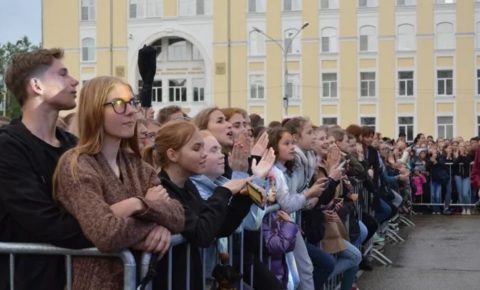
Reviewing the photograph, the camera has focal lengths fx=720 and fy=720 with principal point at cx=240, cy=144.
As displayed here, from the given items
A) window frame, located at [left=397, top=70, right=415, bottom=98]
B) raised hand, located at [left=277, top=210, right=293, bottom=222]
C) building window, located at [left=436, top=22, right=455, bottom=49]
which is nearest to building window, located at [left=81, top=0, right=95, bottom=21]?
window frame, located at [left=397, top=70, right=415, bottom=98]

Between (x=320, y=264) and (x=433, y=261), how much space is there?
4.53m

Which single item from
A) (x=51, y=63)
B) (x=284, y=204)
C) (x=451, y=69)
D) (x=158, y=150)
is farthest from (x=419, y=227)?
(x=451, y=69)

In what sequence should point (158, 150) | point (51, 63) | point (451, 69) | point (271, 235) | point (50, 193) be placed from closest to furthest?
point (50, 193), point (51, 63), point (158, 150), point (271, 235), point (451, 69)

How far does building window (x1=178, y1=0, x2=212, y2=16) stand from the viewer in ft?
178

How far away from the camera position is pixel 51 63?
3.72 m

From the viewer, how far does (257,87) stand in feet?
172

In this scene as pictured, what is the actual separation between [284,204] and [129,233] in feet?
8.61

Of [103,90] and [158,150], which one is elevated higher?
[103,90]

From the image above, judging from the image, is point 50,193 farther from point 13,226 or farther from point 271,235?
point 271,235

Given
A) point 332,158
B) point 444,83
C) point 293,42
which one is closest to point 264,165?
point 332,158

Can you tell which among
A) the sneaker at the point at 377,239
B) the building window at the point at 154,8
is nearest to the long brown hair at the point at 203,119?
the sneaker at the point at 377,239

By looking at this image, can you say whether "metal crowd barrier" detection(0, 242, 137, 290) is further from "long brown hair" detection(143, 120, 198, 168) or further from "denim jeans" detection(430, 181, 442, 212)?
"denim jeans" detection(430, 181, 442, 212)

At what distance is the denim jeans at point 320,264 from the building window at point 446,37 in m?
45.6

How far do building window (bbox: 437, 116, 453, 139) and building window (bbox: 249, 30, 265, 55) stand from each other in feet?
44.1
